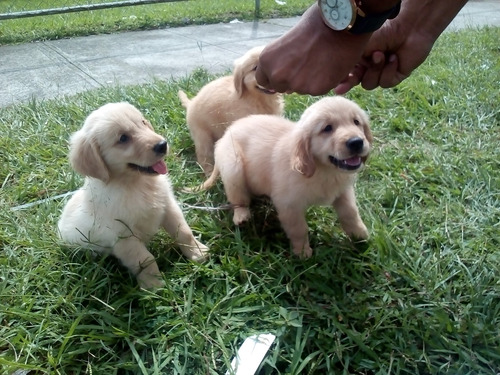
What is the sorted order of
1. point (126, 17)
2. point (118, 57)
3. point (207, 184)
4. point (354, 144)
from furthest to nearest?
point (126, 17) → point (118, 57) → point (207, 184) → point (354, 144)

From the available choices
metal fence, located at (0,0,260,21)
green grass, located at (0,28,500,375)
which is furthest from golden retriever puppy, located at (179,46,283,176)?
metal fence, located at (0,0,260,21)

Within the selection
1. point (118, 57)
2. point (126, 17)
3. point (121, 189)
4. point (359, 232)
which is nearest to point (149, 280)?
point (121, 189)

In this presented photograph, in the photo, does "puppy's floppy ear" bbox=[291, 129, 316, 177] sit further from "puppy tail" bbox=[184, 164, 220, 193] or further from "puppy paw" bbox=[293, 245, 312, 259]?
"puppy tail" bbox=[184, 164, 220, 193]

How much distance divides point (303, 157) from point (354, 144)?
0.23m

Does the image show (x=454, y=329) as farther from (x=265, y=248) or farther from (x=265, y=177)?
(x=265, y=177)

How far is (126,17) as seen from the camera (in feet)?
24.1

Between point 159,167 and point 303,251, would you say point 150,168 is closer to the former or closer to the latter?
point 159,167

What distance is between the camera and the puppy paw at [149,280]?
6.45 ft

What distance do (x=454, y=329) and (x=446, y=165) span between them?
4.16 ft

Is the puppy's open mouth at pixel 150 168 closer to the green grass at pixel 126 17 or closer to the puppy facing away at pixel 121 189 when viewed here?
the puppy facing away at pixel 121 189

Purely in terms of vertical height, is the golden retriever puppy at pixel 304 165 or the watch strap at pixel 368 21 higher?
the watch strap at pixel 368 21

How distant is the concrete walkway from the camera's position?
4617 millimetres

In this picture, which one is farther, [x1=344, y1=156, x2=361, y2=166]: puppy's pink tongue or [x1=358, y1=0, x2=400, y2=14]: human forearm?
[x1=344, y1=156, x2=361, y2=166]: puppy's pink tongue

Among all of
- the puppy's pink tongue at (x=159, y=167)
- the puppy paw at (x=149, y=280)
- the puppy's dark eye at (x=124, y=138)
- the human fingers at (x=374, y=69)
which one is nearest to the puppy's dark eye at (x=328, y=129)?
the human fingers at (x=374, y=69)
